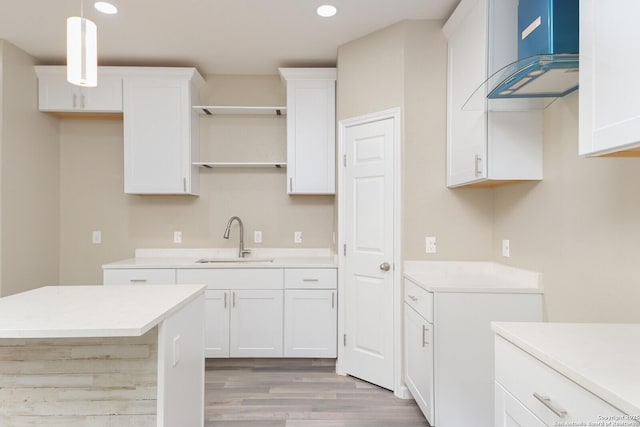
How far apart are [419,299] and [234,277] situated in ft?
5.29

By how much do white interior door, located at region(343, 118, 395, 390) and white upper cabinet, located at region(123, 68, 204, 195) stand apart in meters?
1.53

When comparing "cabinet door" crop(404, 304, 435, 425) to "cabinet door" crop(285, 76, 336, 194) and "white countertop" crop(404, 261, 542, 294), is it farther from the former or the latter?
"cabinet door" crop(285, 76, 336, 194)

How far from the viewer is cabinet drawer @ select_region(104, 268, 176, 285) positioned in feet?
9.97

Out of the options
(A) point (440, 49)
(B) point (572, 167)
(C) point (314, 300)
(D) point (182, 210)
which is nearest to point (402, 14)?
(A) point (440, 49)

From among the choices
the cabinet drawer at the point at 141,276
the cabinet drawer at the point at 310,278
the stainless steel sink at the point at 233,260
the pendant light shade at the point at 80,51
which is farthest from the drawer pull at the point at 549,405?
the cabinet drawer at the point at 141,276

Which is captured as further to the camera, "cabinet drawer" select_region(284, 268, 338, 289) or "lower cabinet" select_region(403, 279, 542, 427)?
"cabinet drawer" select_region(284, 268, 338, 289)

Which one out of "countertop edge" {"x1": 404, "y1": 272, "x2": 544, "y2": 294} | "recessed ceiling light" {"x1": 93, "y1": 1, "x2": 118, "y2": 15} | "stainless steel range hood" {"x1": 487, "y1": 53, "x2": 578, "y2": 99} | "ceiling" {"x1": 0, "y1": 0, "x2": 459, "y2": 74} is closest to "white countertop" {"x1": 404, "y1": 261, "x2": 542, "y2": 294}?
"countertop edge" {"x1": 404, "y1": 272, "x2": 544, "y2": 294}

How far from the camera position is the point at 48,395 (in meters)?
1.47

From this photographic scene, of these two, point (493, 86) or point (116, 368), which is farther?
point (493, 86)

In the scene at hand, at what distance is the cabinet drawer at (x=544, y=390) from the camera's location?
834mm

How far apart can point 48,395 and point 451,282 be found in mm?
2049

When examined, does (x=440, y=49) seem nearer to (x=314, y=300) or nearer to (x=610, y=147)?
(x=610, y=147)

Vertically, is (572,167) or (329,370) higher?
(572,167)

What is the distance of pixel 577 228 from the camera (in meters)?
1.72
